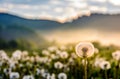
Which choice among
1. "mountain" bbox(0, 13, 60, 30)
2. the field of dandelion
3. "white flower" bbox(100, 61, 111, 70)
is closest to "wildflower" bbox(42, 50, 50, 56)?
the field of dandelion

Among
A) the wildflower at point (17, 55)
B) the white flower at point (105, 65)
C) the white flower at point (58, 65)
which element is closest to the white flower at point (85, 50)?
the white flower at point (105, 65)

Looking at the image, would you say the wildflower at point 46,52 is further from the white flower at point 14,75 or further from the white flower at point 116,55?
the white flower at point 116,55

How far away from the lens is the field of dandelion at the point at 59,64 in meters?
2.92

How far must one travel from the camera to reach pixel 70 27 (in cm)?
333

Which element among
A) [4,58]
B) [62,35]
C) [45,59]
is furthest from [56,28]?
[4,58]

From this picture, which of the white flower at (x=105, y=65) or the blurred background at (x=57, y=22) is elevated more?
the blurred background at (x=57, y=22)

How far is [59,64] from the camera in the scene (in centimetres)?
304

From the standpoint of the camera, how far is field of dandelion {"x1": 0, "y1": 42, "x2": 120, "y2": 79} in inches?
115

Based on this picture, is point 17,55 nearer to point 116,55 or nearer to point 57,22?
point 57,22

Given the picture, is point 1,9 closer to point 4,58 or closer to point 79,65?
point 4,58

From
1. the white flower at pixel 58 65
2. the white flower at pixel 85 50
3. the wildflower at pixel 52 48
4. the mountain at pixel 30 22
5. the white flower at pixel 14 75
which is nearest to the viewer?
the white flower at pixel 85 50

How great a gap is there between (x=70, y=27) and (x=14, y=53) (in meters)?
0.54

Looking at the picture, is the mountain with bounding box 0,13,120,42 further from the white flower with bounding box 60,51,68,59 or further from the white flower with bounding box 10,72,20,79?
the white flower with bounding box 10,72,20,79

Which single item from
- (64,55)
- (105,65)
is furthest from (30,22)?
(105,65)
